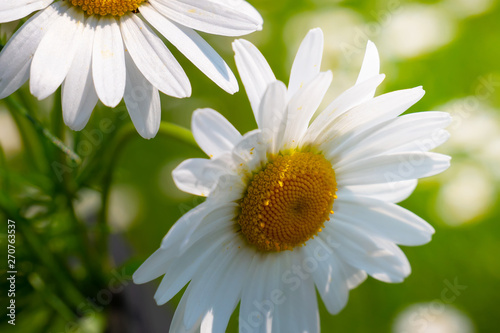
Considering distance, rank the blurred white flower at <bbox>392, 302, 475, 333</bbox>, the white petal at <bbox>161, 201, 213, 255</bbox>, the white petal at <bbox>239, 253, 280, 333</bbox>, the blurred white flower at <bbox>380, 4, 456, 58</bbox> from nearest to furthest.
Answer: the white petal at <bbox>161, 201, 213, 255</bbox> < the white petal at <bbox>239, 253, 280, 333</bbox> < the blurred white flower at <bbox>392, 302, 475, 333</bbox> < the blurred white flower at <bbox>380, 4, 456, 58</bbox>

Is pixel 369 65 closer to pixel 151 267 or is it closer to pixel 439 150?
pixel 151 267

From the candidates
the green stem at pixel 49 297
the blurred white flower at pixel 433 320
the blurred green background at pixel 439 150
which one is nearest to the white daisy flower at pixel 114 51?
the green stem at pixel 49 297

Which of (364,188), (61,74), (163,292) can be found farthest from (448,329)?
(61,74)

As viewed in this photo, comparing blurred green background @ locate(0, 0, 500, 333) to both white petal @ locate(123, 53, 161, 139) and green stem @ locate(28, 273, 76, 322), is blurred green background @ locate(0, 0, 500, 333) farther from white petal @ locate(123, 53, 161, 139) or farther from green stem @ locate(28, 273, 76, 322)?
white petal @ locate(123, 53, 161, 139)

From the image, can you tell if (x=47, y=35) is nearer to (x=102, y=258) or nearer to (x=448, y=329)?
(x=102, y=258)

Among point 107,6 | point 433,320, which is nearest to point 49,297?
point 107,6

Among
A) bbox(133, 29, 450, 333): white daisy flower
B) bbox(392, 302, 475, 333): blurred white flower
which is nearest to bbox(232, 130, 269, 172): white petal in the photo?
bbox(133, 29, 450, 333): white daisy flower
